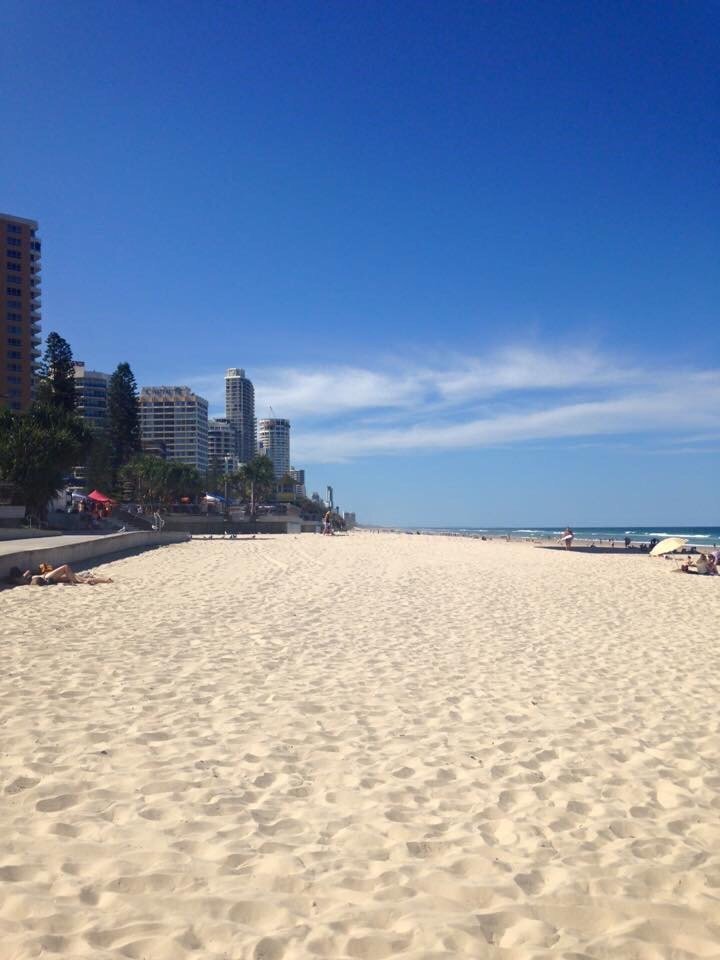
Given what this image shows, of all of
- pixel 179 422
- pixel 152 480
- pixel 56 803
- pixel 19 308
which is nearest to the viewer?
pixel 56 803

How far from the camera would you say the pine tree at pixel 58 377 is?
5844 cm

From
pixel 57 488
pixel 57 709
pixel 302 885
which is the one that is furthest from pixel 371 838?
pixel 57 488

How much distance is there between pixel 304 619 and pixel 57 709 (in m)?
4.82

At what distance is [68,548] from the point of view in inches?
674

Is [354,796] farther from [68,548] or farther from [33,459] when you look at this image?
[33,459]

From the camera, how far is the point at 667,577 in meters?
19.4

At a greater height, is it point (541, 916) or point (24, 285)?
point (24, 285)

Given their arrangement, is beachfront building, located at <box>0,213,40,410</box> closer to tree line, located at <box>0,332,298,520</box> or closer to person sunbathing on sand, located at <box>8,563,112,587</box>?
tree line, located at <box>0,332,298,520</box>

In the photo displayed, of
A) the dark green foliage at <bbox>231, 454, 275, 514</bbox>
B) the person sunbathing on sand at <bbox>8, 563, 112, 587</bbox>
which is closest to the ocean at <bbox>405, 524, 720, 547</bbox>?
the dark green foliage at <bbox>231, 454, 275, 514</bbox>

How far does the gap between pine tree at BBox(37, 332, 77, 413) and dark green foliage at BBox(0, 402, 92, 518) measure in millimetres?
20910

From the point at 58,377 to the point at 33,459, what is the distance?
2836 cm

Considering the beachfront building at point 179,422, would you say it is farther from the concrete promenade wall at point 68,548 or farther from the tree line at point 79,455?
the concrete promenade wall at point 68,548

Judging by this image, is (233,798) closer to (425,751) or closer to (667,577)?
(425,751)

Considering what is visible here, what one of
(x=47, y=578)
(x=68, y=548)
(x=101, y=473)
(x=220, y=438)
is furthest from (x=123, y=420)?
(x=220, y=438)
